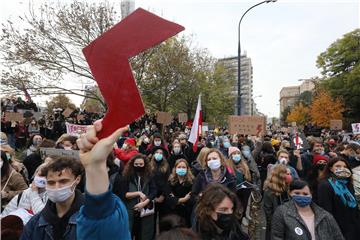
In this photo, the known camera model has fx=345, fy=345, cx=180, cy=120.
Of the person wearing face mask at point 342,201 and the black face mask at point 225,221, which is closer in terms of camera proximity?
the black face mask at point 225,221

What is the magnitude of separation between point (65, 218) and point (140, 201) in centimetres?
295

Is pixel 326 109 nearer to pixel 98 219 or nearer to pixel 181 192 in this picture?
pixel 181 192

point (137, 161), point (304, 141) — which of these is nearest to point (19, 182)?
point (137, 161)

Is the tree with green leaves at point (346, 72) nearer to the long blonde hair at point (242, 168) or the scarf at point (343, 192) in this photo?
the long blonde hair at point (242, 168)

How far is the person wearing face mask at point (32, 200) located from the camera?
319 centimetres

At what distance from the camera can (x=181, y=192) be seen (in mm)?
5539

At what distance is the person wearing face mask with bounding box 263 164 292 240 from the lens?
4.54 metres

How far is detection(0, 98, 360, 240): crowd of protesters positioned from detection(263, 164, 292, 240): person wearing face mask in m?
0.01

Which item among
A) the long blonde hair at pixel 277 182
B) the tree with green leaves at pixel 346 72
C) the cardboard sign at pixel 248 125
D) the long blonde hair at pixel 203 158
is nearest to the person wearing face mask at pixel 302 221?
the long blonde hair at pixel 277 182

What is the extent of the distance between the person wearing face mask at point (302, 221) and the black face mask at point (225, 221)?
0.83m

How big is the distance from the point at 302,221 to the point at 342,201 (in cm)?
117

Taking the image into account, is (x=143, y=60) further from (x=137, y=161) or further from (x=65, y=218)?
(x=65, y=218)

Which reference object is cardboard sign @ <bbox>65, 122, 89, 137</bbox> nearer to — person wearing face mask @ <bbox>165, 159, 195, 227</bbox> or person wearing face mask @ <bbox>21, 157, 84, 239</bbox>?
person wearing face mask @ <bbox>165, 159, 195, 227</bbox>

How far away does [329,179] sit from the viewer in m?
4.41
